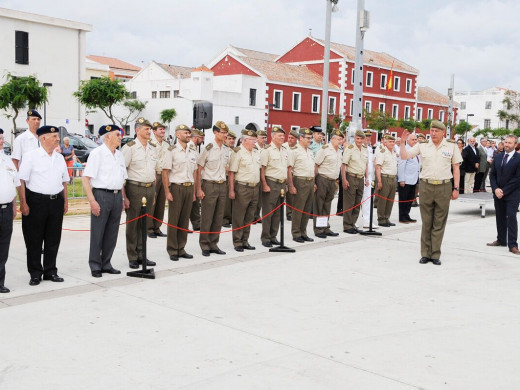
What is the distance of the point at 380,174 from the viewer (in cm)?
1253

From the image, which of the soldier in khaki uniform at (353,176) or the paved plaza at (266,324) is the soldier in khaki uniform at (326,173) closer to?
the soldier in khaki uniform at (353,176)

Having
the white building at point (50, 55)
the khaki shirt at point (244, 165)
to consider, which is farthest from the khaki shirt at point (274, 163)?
the white building at point (50, 55)

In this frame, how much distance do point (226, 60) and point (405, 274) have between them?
5143 centimetres

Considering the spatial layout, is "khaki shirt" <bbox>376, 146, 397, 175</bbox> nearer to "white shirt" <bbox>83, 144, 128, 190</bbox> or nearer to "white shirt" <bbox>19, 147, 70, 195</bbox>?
"white shirt" <bbox>83, 144, 128, 190</bbox>

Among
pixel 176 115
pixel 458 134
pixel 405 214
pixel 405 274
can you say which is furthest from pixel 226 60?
pixel 405 274

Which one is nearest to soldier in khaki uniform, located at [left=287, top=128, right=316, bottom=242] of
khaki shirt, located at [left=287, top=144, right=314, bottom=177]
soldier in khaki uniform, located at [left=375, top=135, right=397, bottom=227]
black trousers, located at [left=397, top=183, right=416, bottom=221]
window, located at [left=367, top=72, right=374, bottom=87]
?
khaki shirt, located at [left=287, top=144, right=314, bottom=177]

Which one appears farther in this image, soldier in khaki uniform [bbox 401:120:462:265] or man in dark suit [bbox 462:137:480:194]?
man in dark suit [bbox 462:137:480:194]

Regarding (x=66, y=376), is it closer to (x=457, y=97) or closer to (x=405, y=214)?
(x=405, y=214)

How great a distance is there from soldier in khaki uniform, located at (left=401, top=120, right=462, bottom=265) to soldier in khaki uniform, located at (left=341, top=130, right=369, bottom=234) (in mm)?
Result: 2387

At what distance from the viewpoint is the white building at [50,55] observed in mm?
42938

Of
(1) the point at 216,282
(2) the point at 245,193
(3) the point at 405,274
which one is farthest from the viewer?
(2) the point at 245,193

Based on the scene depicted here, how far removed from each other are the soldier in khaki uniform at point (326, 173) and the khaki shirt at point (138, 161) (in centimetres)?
387

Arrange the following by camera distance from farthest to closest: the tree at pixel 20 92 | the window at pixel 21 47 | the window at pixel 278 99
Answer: the window at pixel 278 99 → the window at pixel 21 47 → the tree at pixel 20 92

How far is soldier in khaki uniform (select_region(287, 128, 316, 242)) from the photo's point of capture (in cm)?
1043
